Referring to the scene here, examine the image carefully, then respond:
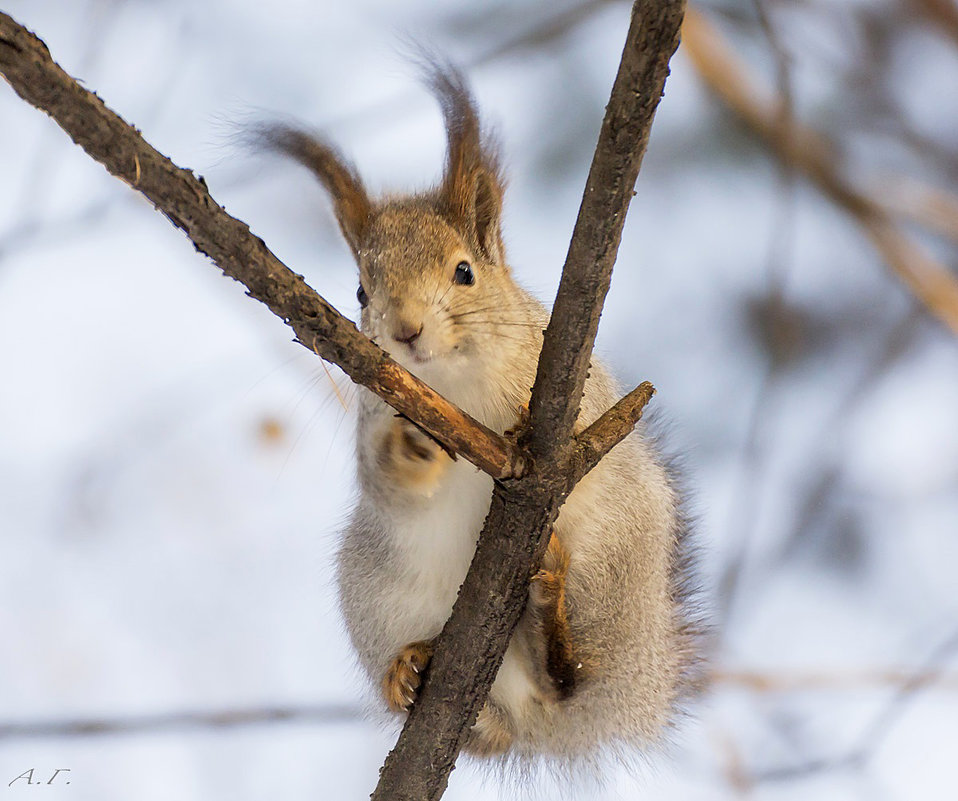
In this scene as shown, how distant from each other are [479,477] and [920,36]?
7.78ft

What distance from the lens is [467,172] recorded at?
210cm

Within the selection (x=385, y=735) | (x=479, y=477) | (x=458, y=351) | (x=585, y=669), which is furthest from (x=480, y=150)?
(x=385, y=735)

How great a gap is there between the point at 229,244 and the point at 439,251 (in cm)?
73

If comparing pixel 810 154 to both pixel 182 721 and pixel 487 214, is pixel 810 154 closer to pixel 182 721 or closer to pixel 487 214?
pixel 487 214

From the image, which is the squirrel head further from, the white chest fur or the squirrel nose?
the white chest fur

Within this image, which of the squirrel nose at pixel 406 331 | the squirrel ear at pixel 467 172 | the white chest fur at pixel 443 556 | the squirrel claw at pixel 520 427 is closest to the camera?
the squirrel claw at pixel 520 427

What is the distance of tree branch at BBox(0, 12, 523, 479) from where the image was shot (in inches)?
46.9

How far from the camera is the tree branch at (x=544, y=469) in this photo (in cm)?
135

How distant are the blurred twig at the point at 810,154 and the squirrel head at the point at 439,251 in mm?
1490

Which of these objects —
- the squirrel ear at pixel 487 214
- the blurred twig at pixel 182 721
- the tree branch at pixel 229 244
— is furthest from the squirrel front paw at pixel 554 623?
the blurred twig at pixel 182 721

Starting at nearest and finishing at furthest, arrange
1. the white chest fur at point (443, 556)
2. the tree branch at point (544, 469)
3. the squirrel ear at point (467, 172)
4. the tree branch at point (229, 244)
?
the tree branch at point (229, 244) < the tree branch at point (544, 469) < the squirrel ear at point (467, 172) < the white chest fur at point (443, 556)

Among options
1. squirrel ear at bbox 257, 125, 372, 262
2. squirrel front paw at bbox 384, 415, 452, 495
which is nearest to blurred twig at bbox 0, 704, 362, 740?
squirrel front paw at bbox 384, 415, 452, 495

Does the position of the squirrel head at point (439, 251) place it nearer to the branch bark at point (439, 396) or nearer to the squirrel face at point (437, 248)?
the squirrel face at point (437, 248)

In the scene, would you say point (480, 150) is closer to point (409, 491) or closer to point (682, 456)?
point (409, 491)
